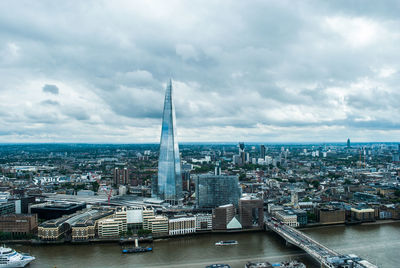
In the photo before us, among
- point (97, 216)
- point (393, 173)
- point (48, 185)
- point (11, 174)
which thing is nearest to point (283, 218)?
point (97, 216)

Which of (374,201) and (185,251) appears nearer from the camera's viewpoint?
(185,251)

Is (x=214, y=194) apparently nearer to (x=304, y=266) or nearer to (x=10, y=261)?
(x=304, y=266)

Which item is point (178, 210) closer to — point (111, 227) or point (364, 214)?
point (111, 227)

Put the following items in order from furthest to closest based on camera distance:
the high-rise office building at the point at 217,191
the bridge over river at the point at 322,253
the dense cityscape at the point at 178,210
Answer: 1. the high-rise office building at the point at 217,191
2. the dense cityscape at the point at 178,210
3. the bridge over river at the point at 322,253

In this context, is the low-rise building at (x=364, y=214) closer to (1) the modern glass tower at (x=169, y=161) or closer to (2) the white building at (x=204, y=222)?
(2) the white building at (x=204, y=222)

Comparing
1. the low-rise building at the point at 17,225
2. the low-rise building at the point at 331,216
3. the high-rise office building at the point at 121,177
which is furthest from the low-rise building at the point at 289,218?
the high-rise office building at the point at 121,177

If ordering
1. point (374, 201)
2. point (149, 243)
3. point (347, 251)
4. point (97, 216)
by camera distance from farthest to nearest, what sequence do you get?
point (374, 201)
point (97, 216)
point (149, 243)
point (347, 251)
